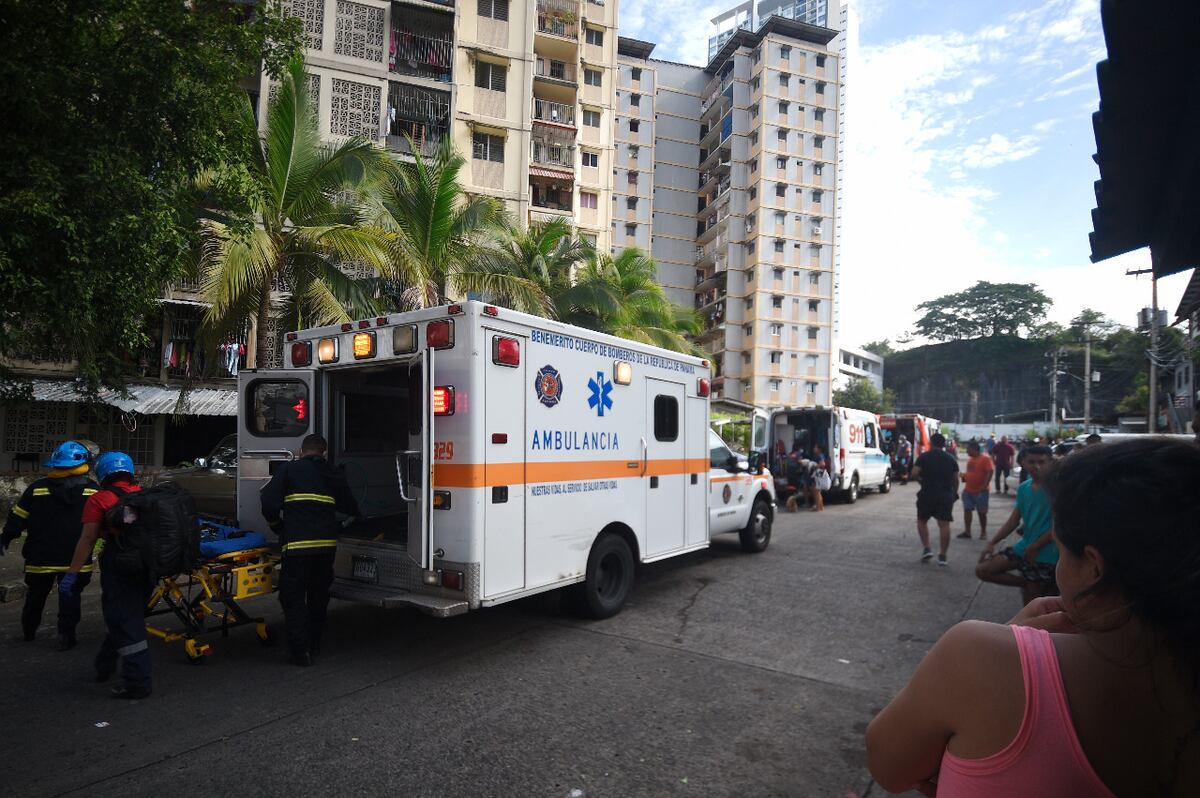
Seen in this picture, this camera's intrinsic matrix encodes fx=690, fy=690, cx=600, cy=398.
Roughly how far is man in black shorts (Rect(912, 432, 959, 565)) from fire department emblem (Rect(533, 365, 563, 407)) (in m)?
5.73

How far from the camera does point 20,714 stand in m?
4.25

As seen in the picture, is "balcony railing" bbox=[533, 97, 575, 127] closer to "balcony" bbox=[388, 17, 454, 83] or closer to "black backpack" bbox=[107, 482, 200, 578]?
"balcony" bbox=[388, 17, 454, 83]

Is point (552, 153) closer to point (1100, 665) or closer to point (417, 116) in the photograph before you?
point (417, 116)

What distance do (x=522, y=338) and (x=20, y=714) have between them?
4.01 m

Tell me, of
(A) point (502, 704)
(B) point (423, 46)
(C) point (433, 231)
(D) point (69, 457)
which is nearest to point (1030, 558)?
(A) point (502, 704)

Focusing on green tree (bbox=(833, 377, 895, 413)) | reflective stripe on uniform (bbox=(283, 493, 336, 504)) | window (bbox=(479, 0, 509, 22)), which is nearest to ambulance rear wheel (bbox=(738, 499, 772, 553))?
reflective stripe on uniform (bbox=(283, 493, 336, 504))

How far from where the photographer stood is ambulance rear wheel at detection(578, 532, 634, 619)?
6223mm

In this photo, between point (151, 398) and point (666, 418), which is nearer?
point (666, 418)

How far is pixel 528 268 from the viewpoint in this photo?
17.1 meters

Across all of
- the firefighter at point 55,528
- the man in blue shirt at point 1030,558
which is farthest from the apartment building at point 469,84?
the man in blue shirt at point 1030,558

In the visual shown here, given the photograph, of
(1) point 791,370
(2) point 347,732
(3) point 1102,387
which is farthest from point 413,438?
(3) point 1102,387

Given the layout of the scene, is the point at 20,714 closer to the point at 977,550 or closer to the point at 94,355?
the point at 94,355

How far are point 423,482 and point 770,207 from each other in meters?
50.5

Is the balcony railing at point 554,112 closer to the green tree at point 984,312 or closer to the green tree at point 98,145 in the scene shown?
the green tree at point 98,145
